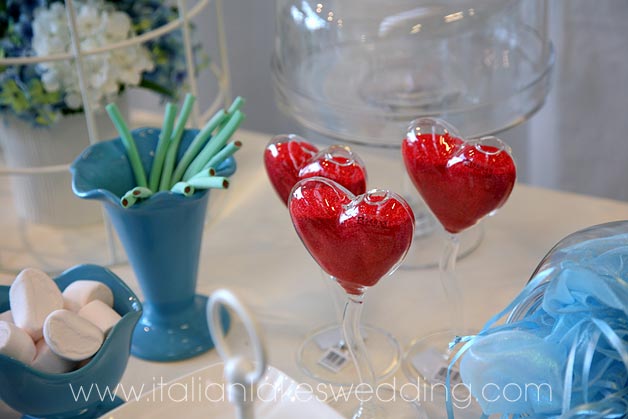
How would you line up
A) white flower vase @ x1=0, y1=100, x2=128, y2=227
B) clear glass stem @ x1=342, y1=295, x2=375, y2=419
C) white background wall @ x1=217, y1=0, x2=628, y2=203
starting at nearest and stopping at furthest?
clear glass stem @ x1=342, y1=295, x2=375, y2=419 < white flower vase @ x1=0, y1=100, x2=128, y2=227 < white background wall @ x1=217, y1=0, x2=628, y2=203

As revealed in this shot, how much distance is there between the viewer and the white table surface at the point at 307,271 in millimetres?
650

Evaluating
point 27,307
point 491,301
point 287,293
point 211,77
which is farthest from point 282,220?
→ point 211,77

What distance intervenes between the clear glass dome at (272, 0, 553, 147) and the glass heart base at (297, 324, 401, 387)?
7.9 inches

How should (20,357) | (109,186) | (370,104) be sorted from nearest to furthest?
(20,357)
(109,186)
(370,104)

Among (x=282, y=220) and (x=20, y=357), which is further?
(x=282, y=220)

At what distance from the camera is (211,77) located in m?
1.29

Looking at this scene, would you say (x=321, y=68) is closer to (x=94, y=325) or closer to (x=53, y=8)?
(x=53, y=8)

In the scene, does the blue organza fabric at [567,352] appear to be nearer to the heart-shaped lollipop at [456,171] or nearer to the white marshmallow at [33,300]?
the heart-shaped lollipop at [456,171]

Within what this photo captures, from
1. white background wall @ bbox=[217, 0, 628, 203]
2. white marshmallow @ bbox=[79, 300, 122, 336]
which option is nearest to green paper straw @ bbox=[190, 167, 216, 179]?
white marshmallow @ bbox=[79, 300, 122, 336]

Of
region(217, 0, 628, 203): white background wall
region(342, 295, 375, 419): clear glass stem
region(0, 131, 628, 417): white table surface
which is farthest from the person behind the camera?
region(217, 0, 628, 203): white background wall

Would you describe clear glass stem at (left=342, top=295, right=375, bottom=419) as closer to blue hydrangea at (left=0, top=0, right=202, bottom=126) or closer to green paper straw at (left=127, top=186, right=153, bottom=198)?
green paper straw at (left=127, top=186, right=153, bottom=198)

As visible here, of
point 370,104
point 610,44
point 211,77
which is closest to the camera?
point 370,104

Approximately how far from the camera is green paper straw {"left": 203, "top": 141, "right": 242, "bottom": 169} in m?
0.56

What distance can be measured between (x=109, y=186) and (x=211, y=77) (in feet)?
2.34
